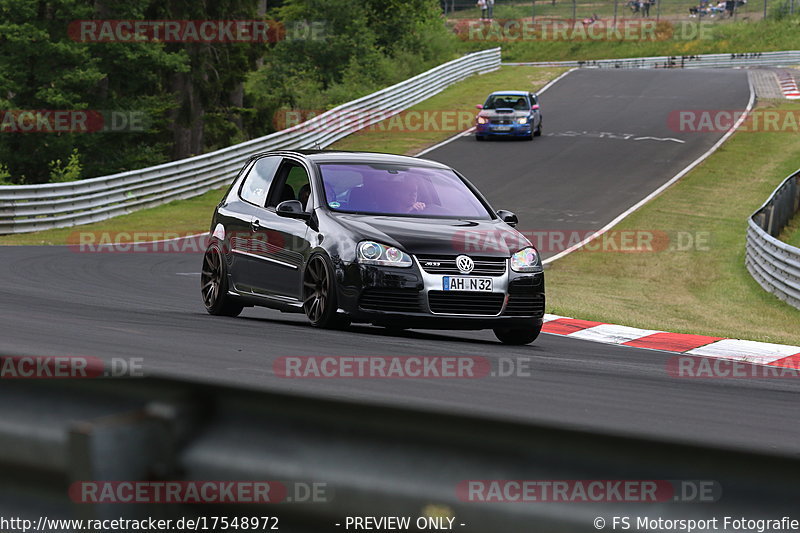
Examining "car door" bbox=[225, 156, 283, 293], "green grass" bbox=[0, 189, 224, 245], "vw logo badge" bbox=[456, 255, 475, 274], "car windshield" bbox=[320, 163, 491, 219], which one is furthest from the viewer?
"green grass" bbox=[0, 189, 224, 245]

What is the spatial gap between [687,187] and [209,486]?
1139 inches

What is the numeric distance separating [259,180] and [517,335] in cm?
295

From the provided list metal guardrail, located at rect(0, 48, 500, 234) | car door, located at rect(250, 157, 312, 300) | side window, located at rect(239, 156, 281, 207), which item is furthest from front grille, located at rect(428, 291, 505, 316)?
metal guardrail, located at rect(0, 48, 500, 234)

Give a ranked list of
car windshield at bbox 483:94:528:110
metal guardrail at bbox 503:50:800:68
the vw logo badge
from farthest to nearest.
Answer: metal guardrail at bbox 503:50:800:68 < car windshield at bbox 483:94:528:110 < the vw logo badge

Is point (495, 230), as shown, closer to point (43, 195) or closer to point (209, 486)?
point (209, 486)

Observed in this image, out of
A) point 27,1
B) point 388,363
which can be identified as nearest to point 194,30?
point 27,1

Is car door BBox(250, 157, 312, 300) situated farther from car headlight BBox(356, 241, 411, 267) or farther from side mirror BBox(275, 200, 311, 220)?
car headlight BBox(356, 241, 411, 267)

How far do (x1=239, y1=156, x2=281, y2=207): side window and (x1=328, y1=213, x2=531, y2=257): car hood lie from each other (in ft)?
4.43

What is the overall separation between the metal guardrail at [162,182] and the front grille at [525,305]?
17490 millimetres

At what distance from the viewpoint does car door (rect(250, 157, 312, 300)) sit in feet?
32.3

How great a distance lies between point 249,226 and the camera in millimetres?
10641

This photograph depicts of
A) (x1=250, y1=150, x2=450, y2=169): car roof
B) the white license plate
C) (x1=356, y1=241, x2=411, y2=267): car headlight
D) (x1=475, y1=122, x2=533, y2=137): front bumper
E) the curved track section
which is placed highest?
(x1=250, y1=150, x2=450, y2=169): car roof

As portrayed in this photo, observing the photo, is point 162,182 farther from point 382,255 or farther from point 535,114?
point 382,255

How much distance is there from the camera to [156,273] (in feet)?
55.2
